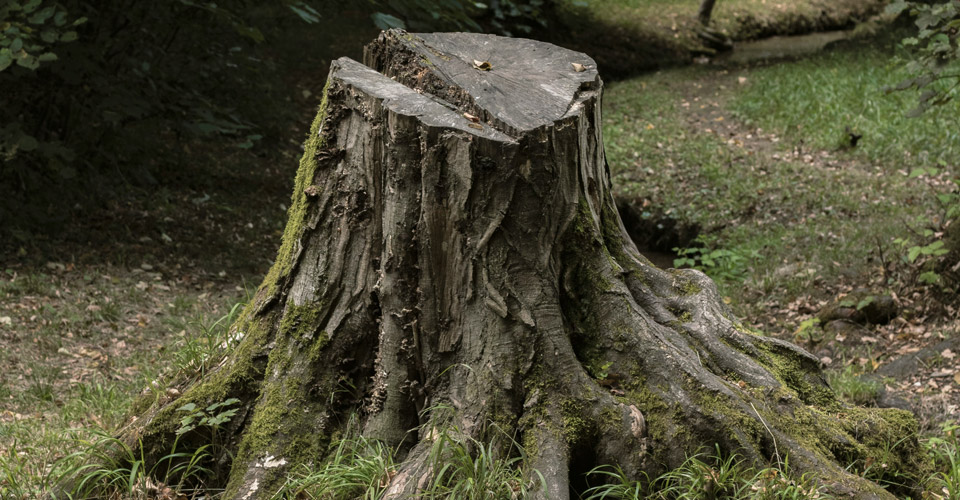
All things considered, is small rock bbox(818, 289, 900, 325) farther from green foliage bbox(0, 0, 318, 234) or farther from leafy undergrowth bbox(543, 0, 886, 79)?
leafy undergrowth bbox(543, 0, 886, 79)

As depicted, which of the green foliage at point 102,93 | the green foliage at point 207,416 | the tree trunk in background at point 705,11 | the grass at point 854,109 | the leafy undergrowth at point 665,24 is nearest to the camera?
the green foliage at point 207,416

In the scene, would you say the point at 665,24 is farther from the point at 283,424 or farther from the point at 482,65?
the point at 283,424

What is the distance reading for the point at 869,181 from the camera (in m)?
8.59

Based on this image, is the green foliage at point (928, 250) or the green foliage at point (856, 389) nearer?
the green foliage at point (856, 389)

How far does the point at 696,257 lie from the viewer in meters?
7.25

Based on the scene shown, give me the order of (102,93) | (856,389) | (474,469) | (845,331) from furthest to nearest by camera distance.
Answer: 1. (102,93)
2. (845,331)
3. (856,389)
4. (474,469)

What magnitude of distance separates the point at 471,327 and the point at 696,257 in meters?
4.95

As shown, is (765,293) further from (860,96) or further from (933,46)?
(860,96)

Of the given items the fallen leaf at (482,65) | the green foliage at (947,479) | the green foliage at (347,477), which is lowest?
the green foliage at (347,477)

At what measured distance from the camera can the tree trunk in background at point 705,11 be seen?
19.2 metres

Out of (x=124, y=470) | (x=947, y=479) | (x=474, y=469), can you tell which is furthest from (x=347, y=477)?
(x=947, y=479)

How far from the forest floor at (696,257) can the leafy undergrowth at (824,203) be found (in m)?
0.02

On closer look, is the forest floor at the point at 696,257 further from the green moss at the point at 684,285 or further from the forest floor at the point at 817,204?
the green moss at the point at 684,285

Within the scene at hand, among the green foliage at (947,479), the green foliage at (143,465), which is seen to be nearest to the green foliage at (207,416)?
the green foliage at (143,465)
